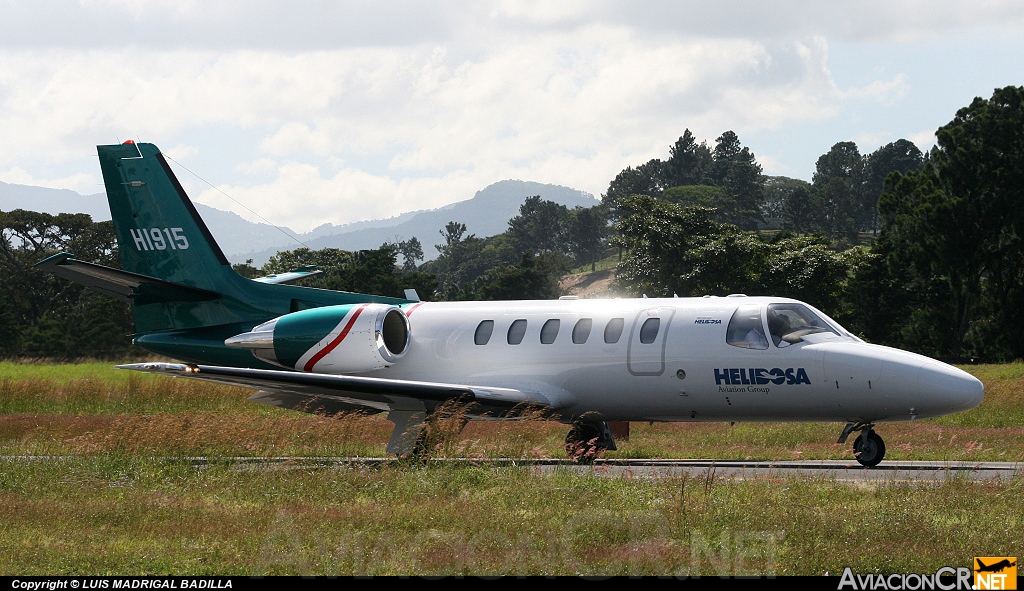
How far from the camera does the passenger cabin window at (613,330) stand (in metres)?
18.2

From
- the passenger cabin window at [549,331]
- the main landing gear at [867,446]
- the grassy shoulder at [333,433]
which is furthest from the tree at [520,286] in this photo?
the main landing gear at [867,446]

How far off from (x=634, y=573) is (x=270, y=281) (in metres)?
16.0

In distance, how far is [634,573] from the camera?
8.84 m

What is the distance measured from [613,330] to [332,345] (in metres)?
5.20

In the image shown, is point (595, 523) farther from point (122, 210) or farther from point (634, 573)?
point (122, 210)

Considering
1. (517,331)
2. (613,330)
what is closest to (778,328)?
(613,330)

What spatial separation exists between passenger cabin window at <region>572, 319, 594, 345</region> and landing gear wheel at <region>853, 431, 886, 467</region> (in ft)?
15.2

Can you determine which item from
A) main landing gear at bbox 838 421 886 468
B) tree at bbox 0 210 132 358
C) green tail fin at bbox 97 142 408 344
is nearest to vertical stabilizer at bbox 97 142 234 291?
green tail fin at bbox 97 142 408 344

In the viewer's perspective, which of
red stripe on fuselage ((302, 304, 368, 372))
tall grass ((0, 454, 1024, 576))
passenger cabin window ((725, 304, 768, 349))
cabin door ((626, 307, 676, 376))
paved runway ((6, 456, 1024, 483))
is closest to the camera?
tall grass ((0, 454, 1024, 576))

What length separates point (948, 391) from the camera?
613 inches

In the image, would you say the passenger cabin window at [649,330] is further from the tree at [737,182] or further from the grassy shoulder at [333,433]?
the tree at [737,182]

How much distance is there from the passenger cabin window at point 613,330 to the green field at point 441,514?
1.98m

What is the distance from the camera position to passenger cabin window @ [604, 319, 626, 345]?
1817 centimetres

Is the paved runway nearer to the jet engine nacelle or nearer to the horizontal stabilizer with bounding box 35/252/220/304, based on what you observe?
the jet engine nacelle
